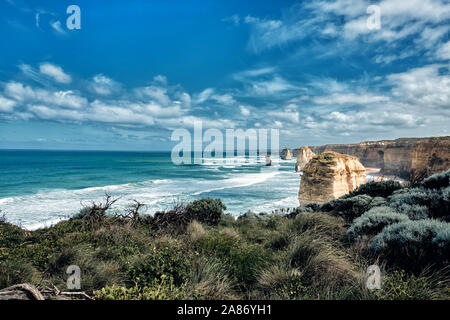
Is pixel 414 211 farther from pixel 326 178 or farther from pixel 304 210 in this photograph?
pixel 326 178

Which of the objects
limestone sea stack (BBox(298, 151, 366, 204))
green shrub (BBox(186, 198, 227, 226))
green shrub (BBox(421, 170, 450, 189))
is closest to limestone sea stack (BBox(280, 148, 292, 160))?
limestone sea stack (BBox(298, 151, 366, 204))

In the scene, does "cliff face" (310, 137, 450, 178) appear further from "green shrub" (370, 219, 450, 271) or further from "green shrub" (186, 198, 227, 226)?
"green shrub" (186, 198, 227, 226)

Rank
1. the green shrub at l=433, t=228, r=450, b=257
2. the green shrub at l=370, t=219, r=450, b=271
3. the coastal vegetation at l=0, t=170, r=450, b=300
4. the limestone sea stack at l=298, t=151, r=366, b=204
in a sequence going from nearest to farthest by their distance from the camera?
the coastal vegetation at l=0, t=170, r=450, b=300 < the green shrub at l=433, t=228, r=450, b=257 < the green shrub at l=370, t=219, r=450, b=271 < the limestone sea stack at l=298, t=151, r=366, b=204

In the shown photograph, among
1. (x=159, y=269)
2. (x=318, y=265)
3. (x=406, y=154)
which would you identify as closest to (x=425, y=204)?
(x=318, y=265)

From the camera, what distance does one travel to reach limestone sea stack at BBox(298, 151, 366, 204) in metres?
20.8

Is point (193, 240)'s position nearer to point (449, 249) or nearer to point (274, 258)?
point (274, 258)

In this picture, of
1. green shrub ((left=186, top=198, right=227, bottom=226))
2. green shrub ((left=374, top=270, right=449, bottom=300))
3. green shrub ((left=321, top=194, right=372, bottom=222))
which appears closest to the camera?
green shrub ((left=374, top=270, right=449, bottom=300))

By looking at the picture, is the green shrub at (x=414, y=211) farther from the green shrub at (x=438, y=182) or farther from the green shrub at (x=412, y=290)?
the green shrub at (x=412, y=290)

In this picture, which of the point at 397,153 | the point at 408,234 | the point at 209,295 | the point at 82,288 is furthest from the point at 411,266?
the point at 397,153

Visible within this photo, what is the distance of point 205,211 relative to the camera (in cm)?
959

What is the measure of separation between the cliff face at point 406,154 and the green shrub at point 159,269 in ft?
40.5

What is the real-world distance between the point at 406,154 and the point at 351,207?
62714mm

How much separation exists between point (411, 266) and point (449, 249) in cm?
59

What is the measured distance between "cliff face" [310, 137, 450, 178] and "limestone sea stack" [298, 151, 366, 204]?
6088mm
